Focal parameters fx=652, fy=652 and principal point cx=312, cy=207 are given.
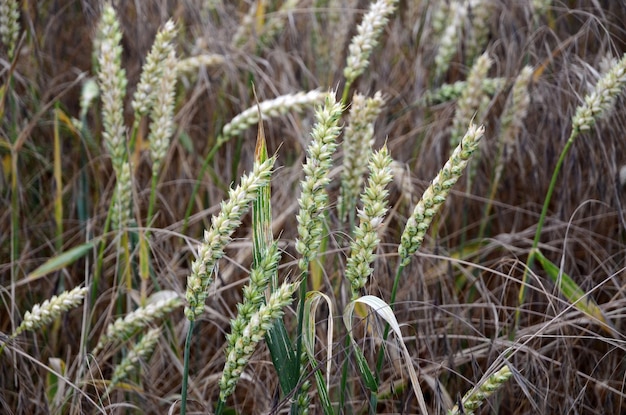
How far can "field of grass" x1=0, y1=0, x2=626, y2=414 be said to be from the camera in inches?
40.7

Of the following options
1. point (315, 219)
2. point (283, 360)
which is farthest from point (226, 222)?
point (283, 360)

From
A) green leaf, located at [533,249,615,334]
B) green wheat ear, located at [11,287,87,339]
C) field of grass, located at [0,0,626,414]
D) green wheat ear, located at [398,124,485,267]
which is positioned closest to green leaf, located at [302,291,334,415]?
field of grass, located at [0,0,626,414]

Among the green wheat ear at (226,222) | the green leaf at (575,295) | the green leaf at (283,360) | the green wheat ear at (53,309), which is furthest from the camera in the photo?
the green leaf at (575,295)

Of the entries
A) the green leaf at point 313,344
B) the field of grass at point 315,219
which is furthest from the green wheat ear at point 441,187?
the green leaf at point 313,344

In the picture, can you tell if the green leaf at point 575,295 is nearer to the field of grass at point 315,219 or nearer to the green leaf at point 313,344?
the field of grass at point 315,219

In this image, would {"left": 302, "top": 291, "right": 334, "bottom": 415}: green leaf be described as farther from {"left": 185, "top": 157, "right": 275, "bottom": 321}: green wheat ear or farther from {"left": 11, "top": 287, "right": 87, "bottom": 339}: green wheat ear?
{"left": 11, "top": 287, "right": 87, "bottom": 339}: green wheat ear

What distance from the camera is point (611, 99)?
4.32 feet

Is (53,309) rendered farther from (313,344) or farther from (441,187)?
(441,187)

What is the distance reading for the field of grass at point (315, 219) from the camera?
1.03m

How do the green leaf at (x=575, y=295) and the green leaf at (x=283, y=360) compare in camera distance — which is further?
the green leaf at (x=575, y=295)

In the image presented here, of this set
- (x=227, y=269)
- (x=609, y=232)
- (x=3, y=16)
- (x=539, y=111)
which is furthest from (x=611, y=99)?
(x=3, y=16)

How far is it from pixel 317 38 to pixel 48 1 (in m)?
0.96

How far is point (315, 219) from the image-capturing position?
94cm

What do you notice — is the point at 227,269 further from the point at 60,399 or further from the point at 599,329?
the point at 599,329
